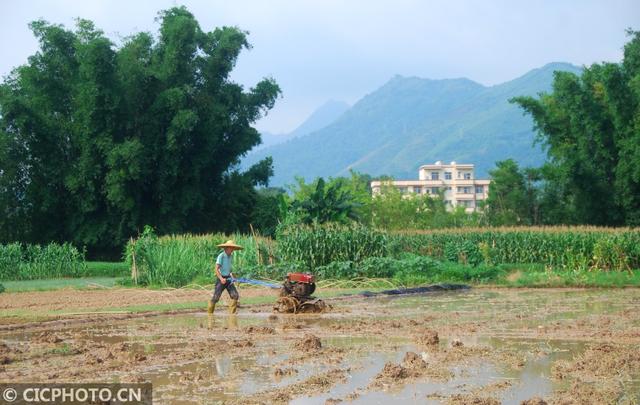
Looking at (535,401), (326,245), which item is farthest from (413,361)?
(326,245)

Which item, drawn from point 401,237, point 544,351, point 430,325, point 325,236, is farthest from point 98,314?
point 401,237

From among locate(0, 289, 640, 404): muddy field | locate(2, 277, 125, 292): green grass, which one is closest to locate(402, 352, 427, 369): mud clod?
locate(0, 289, 640, 404): muddy field

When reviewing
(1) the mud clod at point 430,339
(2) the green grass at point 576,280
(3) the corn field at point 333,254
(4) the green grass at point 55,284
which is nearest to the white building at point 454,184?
(3) the corn field at point 333,254

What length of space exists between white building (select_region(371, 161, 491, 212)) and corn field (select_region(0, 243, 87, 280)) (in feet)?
376

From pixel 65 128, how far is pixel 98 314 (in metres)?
26.7

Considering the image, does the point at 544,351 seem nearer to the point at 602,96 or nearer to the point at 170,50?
the point at 170,50

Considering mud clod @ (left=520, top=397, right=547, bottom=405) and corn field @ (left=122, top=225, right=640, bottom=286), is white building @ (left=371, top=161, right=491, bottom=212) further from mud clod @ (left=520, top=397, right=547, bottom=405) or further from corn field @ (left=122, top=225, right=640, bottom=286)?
mud clod @ (left=520, top=397, right=547, bottom=405)

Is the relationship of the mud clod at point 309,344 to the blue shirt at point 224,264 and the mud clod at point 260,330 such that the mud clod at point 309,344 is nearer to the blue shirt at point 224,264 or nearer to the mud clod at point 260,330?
the mud clod at point 260,330

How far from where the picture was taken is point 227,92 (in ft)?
151

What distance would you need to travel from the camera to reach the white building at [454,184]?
150m

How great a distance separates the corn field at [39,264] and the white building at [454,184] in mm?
114574

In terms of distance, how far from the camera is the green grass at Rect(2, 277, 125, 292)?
28344 millimetres

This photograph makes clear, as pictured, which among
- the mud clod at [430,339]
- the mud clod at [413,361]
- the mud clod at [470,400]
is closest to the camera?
the mud clod at [470,400]

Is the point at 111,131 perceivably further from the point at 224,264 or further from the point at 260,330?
the point at 260,330
